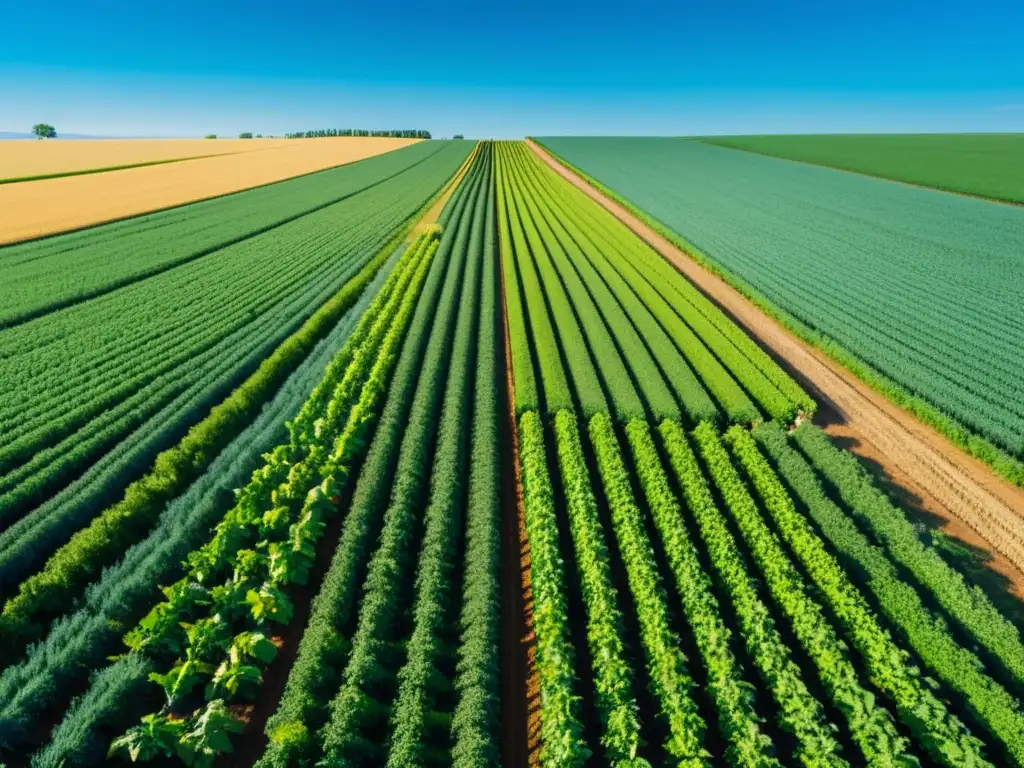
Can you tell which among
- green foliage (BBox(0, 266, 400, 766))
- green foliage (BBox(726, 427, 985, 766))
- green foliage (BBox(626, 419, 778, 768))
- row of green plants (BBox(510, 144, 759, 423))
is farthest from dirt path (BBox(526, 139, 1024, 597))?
green foliage (BBox(0, 266, 400, 766))

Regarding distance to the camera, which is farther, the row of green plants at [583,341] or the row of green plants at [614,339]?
the row of green plants at [583,341]

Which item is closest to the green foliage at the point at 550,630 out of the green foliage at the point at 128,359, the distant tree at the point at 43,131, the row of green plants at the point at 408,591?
the row of green plants at the point at 408,591

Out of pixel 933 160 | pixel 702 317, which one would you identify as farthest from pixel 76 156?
pixel 933 160

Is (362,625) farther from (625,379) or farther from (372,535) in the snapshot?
(625,379)

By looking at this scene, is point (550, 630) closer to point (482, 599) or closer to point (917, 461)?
point (482, 599)

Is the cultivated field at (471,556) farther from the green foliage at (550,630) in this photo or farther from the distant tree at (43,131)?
the distant tree at (43,131)

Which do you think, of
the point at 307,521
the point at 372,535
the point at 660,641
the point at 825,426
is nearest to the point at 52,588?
the point at 307,521
